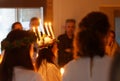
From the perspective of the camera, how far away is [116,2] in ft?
16.5

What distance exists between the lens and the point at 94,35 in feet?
5.20

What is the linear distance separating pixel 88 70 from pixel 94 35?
194 millimetres

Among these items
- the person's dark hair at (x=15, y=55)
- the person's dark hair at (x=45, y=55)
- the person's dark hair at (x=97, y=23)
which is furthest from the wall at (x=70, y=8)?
the person's dark hair at (x=97, y=23)

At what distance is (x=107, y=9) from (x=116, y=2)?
0.64 feet

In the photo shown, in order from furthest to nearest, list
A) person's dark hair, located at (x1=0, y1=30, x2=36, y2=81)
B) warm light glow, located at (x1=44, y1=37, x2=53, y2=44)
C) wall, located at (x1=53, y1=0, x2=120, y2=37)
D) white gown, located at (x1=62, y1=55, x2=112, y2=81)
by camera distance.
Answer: wall, located at (x1=53, y1=0, x2=120, y2=37), warm light glow, located at (x1=44, y1=37, x2=53, y2=44), person's dark hair, located at (x1=0, y1=30, x2=36, y2=81), white gown, located at (x1=62, y1=55, x2=112, y2=81)

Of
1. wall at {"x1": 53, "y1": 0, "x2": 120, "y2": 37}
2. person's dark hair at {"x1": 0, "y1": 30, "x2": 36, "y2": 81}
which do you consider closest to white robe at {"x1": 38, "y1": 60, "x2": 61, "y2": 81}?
person's dark hair at {"x1": 0, "y1": 30, "x2": 36, "y2": 81}

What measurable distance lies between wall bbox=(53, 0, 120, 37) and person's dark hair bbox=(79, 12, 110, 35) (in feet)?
10.5

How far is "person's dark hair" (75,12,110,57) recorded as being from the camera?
159 centimetres

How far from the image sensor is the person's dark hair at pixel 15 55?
1.69 metres

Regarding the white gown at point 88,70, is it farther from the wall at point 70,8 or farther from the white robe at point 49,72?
the wall at point 70,8

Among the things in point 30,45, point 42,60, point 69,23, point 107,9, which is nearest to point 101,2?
point 107,9

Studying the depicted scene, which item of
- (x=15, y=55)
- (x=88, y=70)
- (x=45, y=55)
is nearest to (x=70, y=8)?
(x=45, y=55)

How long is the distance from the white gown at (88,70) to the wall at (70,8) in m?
3.24

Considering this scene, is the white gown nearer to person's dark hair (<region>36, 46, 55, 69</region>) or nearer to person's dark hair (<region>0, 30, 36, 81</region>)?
person's dark hair (<region>0, 30, 36, 81</region>)
